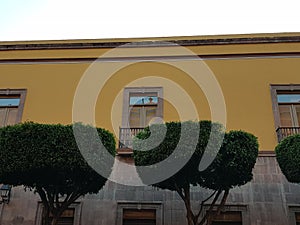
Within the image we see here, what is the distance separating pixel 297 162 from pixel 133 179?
183 inches

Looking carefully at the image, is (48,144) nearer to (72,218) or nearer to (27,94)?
(72,218)

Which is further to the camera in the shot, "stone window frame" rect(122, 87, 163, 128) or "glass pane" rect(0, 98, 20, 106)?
"glass pane" rect(0, 98, 20, 106)

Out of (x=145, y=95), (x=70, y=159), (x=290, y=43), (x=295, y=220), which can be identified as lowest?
(x=295, y=220)

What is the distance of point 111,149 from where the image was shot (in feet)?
28.9

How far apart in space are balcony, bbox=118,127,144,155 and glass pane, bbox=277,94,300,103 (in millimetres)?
4720

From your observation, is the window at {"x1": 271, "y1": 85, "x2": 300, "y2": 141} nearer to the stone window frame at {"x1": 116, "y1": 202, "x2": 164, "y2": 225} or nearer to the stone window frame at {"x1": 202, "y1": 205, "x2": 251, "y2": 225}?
the stone window frame at {"x1": 202, "y1": 205, "x2": 251, "y2": 225}

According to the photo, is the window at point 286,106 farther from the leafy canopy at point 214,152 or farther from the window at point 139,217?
the window at point 139,217

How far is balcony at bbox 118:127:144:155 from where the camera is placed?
10.9 meters

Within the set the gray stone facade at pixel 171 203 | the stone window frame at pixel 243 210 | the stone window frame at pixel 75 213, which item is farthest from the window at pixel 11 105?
the stone window frame at pixel 243 210

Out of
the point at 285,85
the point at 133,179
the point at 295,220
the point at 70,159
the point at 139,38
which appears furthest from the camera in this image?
the point at 139,38

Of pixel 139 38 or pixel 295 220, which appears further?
pixel 139 38

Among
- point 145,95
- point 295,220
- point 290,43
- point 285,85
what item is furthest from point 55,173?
point 290,43

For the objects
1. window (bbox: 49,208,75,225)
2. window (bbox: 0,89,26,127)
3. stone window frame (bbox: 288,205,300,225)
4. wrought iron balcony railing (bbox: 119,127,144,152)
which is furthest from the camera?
window (bbox: 0,89,26,127)

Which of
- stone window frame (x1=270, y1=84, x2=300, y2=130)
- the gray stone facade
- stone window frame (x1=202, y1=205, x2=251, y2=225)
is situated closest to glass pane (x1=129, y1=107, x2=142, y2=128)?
the gray stone facade
